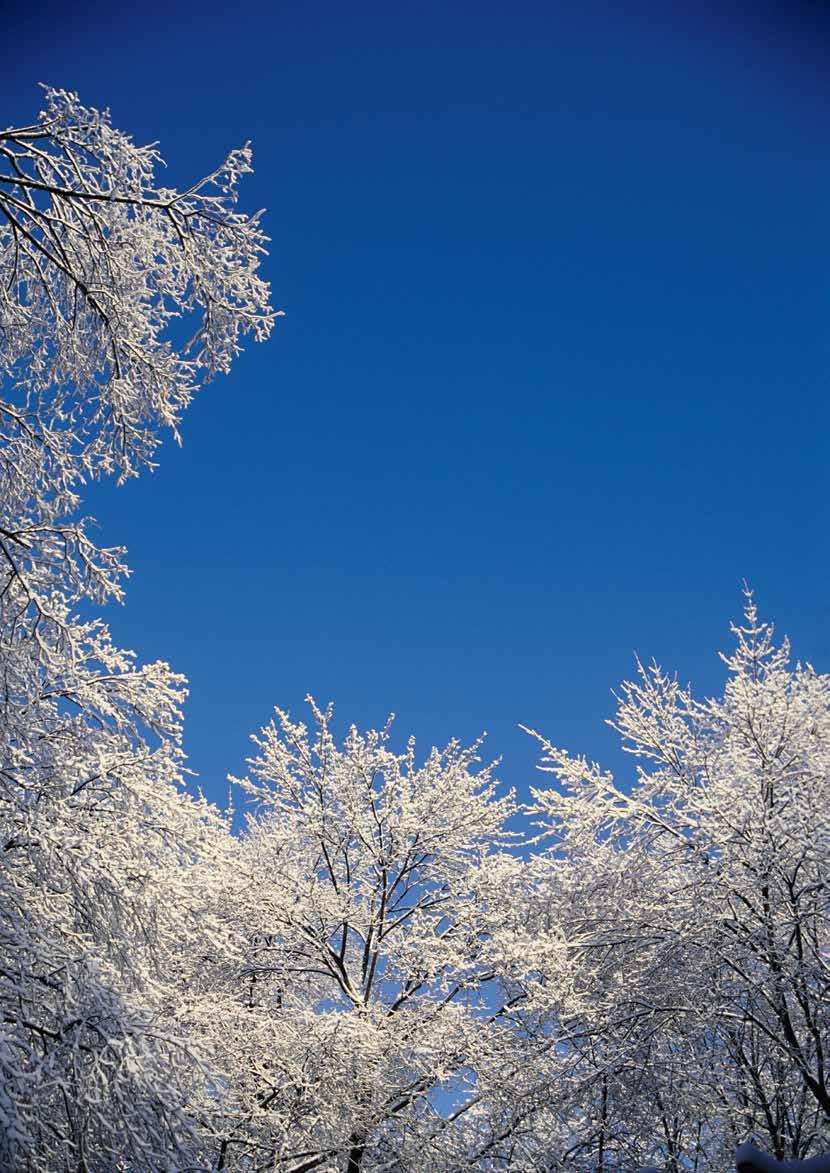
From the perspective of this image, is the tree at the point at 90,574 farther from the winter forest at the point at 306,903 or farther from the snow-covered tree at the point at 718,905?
the snow-covered tree at the point at 718,905

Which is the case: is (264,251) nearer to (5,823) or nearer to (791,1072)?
(5,823)

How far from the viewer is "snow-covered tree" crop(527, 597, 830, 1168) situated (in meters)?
8.37

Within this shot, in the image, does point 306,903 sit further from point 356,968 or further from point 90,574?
point 90,574

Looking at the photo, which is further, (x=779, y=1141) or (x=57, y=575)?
(x=779, y=1141)

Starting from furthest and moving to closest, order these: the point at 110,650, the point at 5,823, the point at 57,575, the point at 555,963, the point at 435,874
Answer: the point at 435,874, the point at 555,963, the point at 110,650, the point at 57,575, the point at 5,823

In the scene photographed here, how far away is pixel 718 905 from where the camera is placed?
8883 mm

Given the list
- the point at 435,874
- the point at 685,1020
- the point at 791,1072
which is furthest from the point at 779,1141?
the point at 435,874

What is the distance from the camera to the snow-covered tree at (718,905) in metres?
8.37

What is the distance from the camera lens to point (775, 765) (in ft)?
31.3

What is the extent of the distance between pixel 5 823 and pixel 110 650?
154cm

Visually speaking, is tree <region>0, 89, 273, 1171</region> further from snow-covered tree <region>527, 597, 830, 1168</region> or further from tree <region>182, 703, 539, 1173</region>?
snow-covered tree <region>527, 597, 830, 1168</region>

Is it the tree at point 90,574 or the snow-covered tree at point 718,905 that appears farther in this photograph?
the snow-covered tree at point 718,905

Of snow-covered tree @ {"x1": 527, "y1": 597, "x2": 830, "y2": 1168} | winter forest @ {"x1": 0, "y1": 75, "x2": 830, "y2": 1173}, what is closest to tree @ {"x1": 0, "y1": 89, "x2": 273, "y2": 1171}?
winter forest @ {"x1": 0, "y1": 75, "x2": 830, "y2": 1173}

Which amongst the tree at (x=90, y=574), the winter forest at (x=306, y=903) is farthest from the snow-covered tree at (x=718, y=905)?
the tree at (x=90, y=574)
